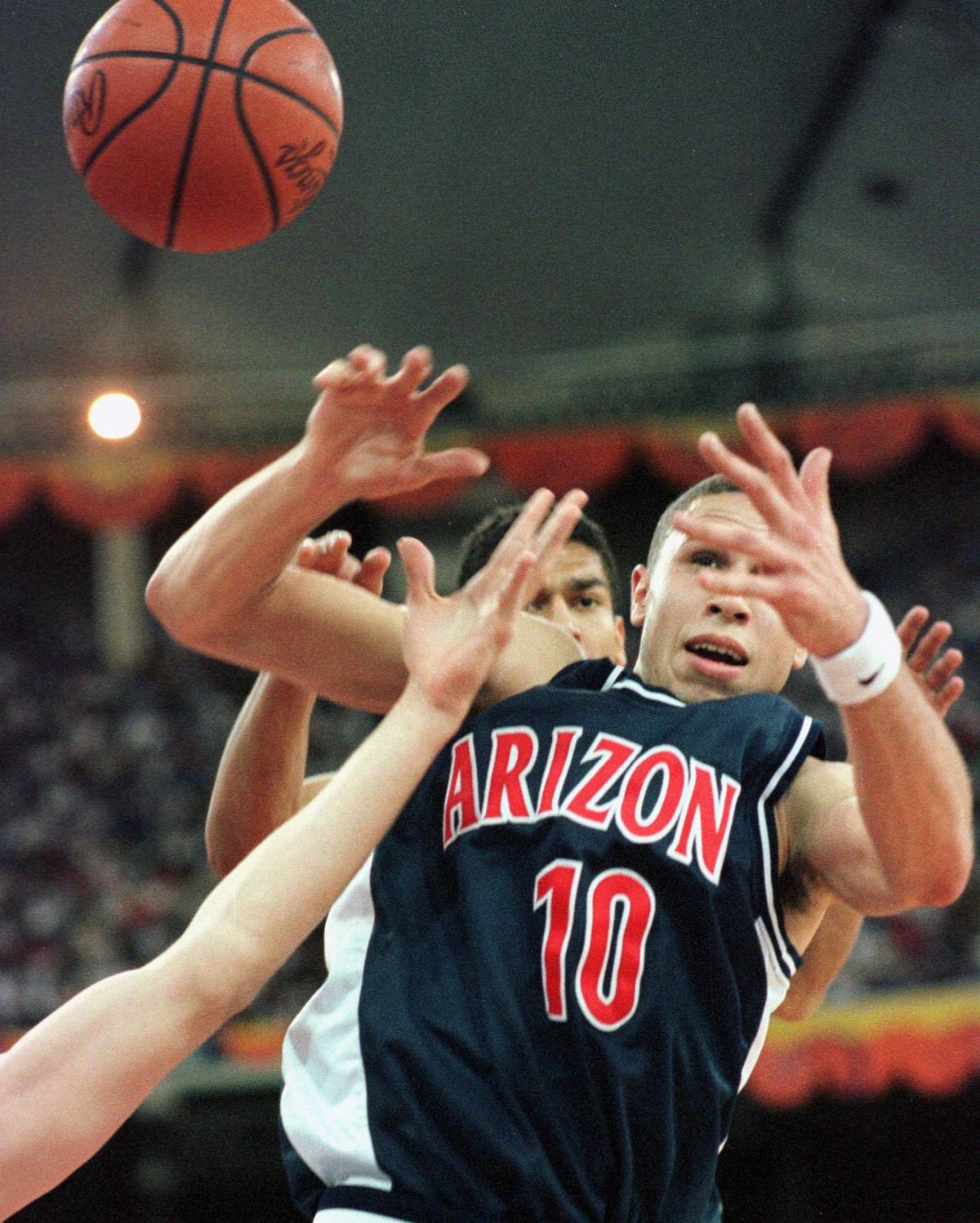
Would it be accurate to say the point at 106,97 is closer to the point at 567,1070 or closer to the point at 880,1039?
the point at 567,1070

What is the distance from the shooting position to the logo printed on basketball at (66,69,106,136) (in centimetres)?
338

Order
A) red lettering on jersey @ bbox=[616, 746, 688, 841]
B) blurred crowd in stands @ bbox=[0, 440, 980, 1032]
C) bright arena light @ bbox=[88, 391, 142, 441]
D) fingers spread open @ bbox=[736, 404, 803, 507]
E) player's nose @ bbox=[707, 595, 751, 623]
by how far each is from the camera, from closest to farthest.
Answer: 1. fingers spread open @ bbox=[736, 404, 803, 507]
2. red lettering on jersey @ bbox=[616, 746, 688, 841]
3. player's nose @ bbox=[707, 595, 751, 623]
4. blurred crowd in stands @ bbox=[0, 440, 980, 1032]
5. bright arena light @ bbox=[88, 391, 142, 441]

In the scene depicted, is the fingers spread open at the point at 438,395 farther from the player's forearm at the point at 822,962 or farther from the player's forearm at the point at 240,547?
the player's forearm at the point at 822,962

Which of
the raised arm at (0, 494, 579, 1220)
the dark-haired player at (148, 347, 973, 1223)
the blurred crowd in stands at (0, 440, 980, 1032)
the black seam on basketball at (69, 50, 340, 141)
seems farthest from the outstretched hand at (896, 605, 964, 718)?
the blurred crowd in stands at (0, 440, 980, 1032)

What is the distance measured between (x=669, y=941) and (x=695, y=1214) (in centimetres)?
47

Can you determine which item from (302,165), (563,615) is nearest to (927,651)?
(563,615)

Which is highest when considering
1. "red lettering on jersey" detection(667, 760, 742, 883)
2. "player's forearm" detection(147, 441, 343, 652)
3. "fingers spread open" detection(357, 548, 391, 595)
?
"fingers spread open" detection(357, 548, 391, 595)

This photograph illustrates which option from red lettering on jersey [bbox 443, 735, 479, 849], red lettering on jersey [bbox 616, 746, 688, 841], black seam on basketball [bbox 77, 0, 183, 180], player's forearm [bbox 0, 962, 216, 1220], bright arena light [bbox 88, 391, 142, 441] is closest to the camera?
player's forearm [bbox 0, 962, 216, 1220]

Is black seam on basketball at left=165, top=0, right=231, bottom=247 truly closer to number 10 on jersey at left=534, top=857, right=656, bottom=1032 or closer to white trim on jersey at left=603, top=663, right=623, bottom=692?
white trim on jersey at left=603, top=663, right=623, bottom=692

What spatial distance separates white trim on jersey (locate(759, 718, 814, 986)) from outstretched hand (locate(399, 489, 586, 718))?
0.52 metres

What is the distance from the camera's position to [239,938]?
6.48ft

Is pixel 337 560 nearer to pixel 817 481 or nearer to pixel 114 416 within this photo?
pixel 817 481

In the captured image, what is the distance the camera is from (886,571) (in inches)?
515

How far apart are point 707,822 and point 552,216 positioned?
364 inches
